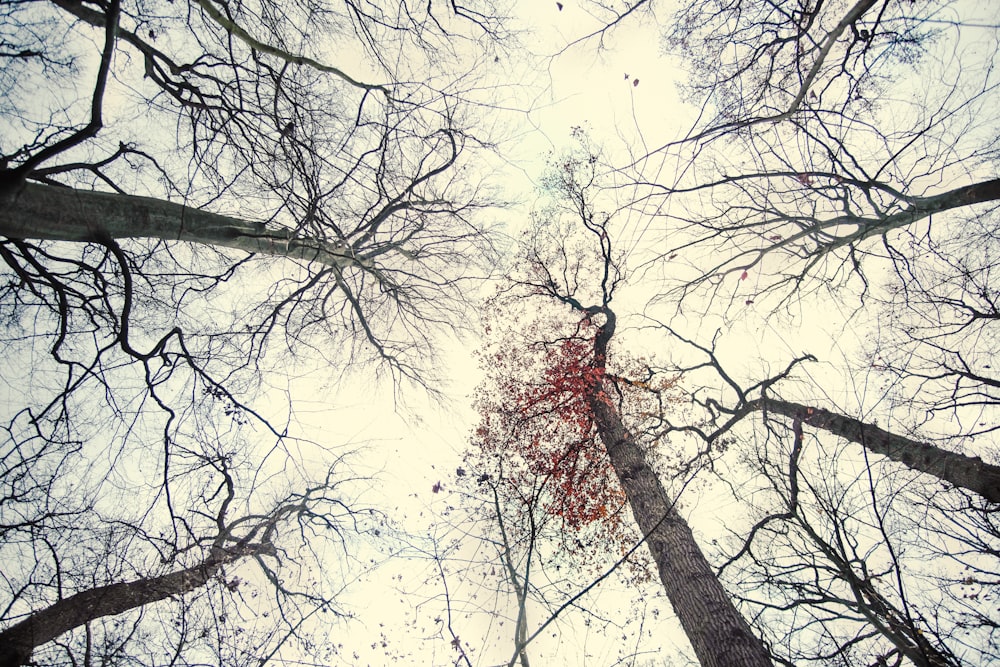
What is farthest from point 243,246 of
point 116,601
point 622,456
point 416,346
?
point 622,456

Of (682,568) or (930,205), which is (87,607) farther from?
(930,205)

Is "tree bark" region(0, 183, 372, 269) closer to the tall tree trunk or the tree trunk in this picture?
the tall tree trunk

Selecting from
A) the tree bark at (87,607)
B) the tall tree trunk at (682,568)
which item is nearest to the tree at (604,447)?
the tall tree trunk at (682,568)

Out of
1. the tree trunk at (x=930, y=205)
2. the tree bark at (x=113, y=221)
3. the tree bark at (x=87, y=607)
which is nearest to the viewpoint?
the tree bark at (x=113, y=221)

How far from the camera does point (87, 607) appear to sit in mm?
4164

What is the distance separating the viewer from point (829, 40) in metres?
4.17

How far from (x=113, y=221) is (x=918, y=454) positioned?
7.49 metres

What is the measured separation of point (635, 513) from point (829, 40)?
5.13m

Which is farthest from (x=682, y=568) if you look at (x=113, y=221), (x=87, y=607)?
(x=113, y=221)

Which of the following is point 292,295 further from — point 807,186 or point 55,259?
point 807,186

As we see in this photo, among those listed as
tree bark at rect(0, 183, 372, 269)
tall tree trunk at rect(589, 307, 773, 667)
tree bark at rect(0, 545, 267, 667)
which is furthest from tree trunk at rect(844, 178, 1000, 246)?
tree bark at rect(0, 545, 267, 667)

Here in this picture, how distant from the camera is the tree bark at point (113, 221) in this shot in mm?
3100

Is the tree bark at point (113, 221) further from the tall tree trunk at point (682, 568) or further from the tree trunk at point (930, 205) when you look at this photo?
the tree trunk at point (930, 205)

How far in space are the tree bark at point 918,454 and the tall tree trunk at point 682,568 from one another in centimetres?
163
